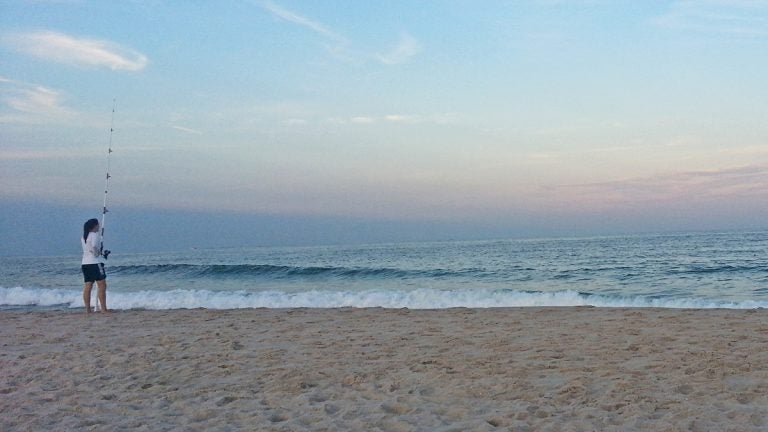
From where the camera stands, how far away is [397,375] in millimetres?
6812

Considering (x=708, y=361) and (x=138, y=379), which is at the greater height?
(x=708, y=361)

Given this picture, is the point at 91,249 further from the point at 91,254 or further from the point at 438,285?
the point at 438,285

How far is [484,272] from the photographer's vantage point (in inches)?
1054

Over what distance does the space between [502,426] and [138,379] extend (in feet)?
13.9

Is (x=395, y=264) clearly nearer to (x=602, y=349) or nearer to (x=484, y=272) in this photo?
(x=484, y=272)

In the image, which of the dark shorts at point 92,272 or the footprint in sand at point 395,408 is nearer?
the footprint in sand at point 395,408

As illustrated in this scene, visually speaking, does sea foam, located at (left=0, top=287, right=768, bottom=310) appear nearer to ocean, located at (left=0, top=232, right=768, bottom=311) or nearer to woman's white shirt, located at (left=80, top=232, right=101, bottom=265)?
ocean, located at (left=0, top=232, right=768, bottom=311)

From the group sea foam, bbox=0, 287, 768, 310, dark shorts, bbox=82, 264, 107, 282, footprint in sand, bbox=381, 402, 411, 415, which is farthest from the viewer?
sea foam, bbox=0, 287, 768, 310

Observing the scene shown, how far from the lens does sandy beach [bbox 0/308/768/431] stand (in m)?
5.32

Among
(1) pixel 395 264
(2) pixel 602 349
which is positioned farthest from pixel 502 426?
(1) pixel 395 264

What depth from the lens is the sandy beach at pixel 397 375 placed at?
5.32 meters

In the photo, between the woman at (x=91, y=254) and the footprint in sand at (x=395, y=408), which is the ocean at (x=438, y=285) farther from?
the footprint in sand at (x=395, y=408)

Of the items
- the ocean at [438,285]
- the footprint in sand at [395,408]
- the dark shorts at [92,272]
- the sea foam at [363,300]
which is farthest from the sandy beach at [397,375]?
the ocean at [438,285]

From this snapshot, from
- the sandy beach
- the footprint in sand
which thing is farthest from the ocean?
the footprint in sand
